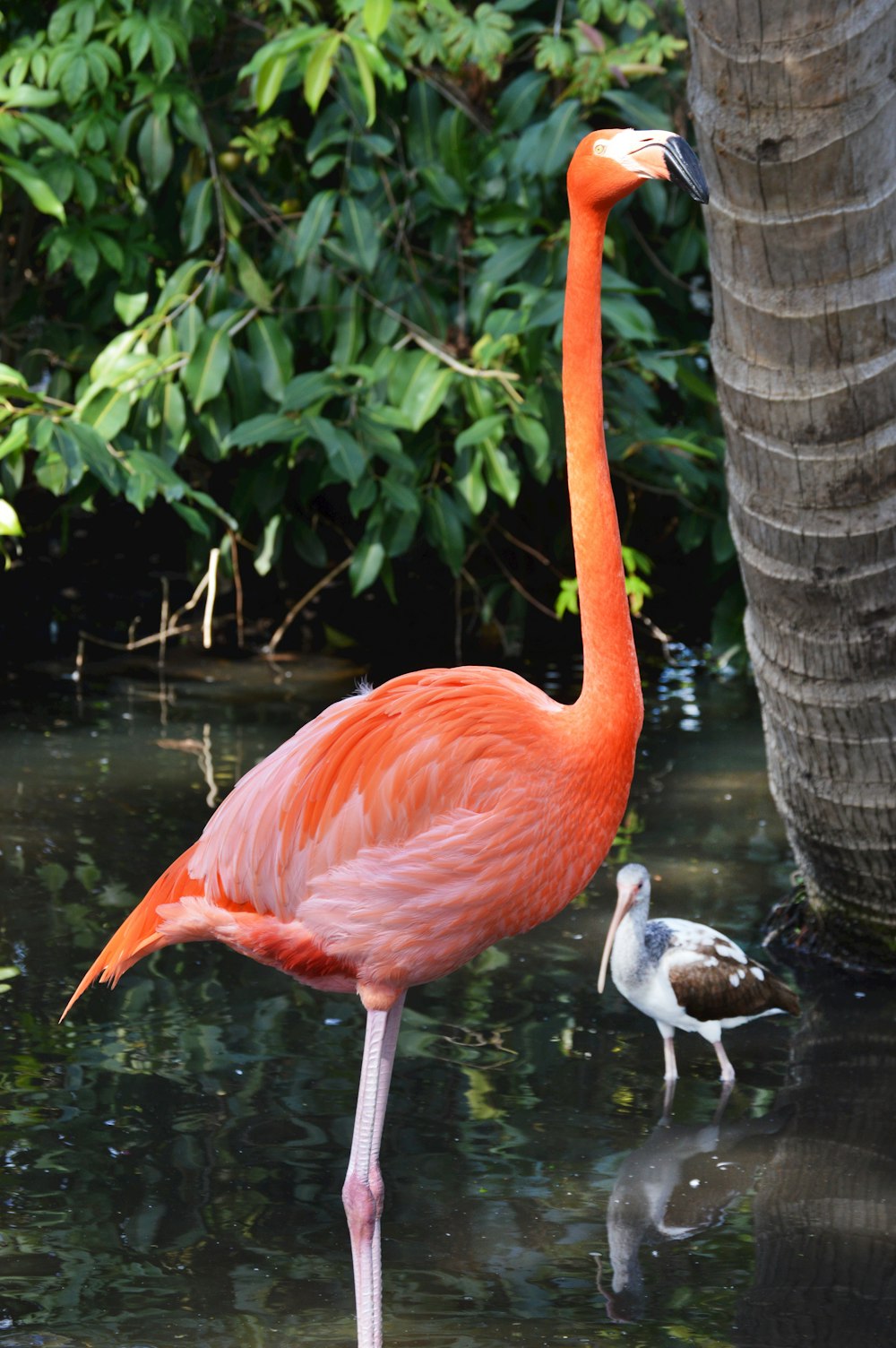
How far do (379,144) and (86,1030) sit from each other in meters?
4.18

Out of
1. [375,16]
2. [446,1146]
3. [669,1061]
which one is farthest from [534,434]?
[446,1146]

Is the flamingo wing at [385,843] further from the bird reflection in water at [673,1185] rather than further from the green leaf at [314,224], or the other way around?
the green leaf at [314,224]

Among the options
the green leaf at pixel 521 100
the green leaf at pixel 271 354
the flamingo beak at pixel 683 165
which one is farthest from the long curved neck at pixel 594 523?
the green leaf at pixel 521 100

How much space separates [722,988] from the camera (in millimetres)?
4309

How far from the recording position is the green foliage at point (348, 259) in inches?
267

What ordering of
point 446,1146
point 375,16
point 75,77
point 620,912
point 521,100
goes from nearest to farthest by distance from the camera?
point 446,1146 → point 620,912 → point 375,16 → point 75,77 → point 521,100

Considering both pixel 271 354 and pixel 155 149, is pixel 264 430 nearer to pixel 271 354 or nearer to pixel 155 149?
pixel 271 354

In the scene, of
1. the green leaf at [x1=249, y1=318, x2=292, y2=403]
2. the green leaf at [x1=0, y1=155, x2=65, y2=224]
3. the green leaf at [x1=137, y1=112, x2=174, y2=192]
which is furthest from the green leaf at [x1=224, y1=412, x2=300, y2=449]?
the green leaf at [x1=137, y1=112, x2=174, y2=192]

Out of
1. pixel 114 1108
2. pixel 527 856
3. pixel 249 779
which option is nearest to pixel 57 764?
pixel 114 1108

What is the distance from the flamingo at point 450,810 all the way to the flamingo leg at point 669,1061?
1233 millimetres

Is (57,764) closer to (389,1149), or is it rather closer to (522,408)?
(522,408)

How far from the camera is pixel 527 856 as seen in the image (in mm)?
3041

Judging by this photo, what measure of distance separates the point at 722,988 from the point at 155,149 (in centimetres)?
481

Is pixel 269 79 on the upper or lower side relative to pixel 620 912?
upper
